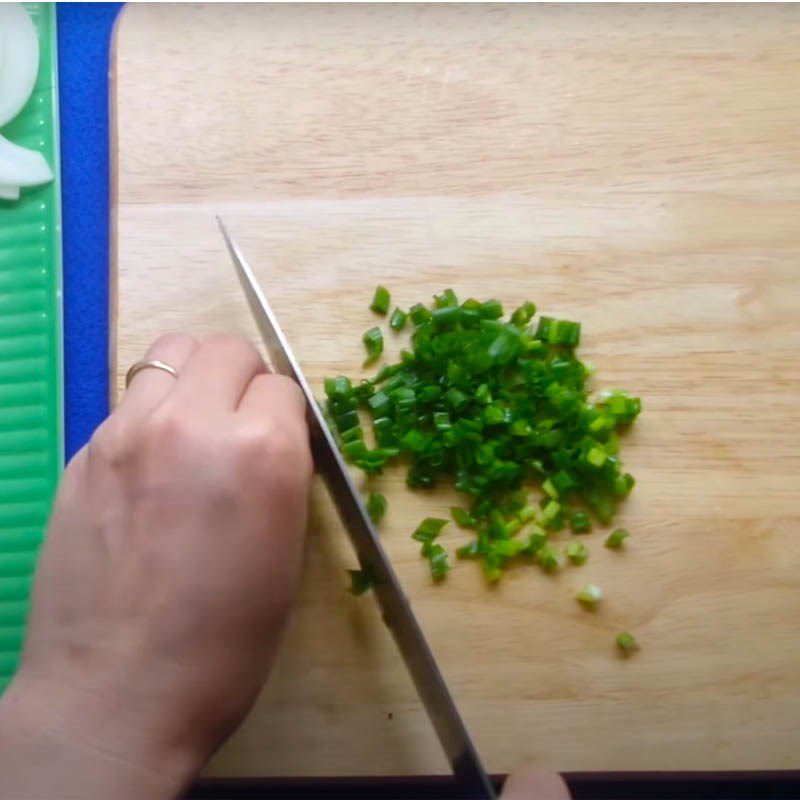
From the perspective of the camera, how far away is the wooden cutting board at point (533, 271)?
102 cm

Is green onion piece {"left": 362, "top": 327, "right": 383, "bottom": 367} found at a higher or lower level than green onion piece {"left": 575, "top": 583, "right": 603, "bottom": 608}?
higher

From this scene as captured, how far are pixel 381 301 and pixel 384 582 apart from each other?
1.10 feet

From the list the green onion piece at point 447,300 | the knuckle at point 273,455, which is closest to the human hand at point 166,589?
the knuckle at point 273,455

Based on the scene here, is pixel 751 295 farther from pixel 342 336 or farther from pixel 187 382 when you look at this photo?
Answer: pixel 187 382

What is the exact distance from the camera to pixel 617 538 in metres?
1.04

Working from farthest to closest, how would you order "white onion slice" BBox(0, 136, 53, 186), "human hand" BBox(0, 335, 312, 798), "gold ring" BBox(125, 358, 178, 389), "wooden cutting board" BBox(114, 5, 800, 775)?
"white onion slice" BBox(0, 136, 53, 186)
"wooden cutting board" BBox(114, 5, 800, 775)
"gold ring" BBox(125, 358, 178, 389)
"human hand" BBox(0, 335, 312, 798)

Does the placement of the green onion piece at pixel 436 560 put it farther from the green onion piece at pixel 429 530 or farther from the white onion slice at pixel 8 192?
the white onion slice at pixel 8 192

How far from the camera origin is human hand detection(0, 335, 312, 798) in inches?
31.1

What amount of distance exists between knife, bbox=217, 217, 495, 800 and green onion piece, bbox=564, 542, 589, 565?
21cm

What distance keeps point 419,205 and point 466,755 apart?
24.8 inches

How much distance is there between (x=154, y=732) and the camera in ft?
2.60

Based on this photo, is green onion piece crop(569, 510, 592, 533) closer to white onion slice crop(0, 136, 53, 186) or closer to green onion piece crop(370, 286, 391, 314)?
green onion piece crop(370, 286, 391, 314)

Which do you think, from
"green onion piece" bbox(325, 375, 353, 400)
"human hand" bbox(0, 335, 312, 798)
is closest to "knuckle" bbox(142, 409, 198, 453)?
"human hand" bbox(0, 335, 312, 798)

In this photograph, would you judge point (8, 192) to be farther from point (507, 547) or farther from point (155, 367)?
point (507, 547)
